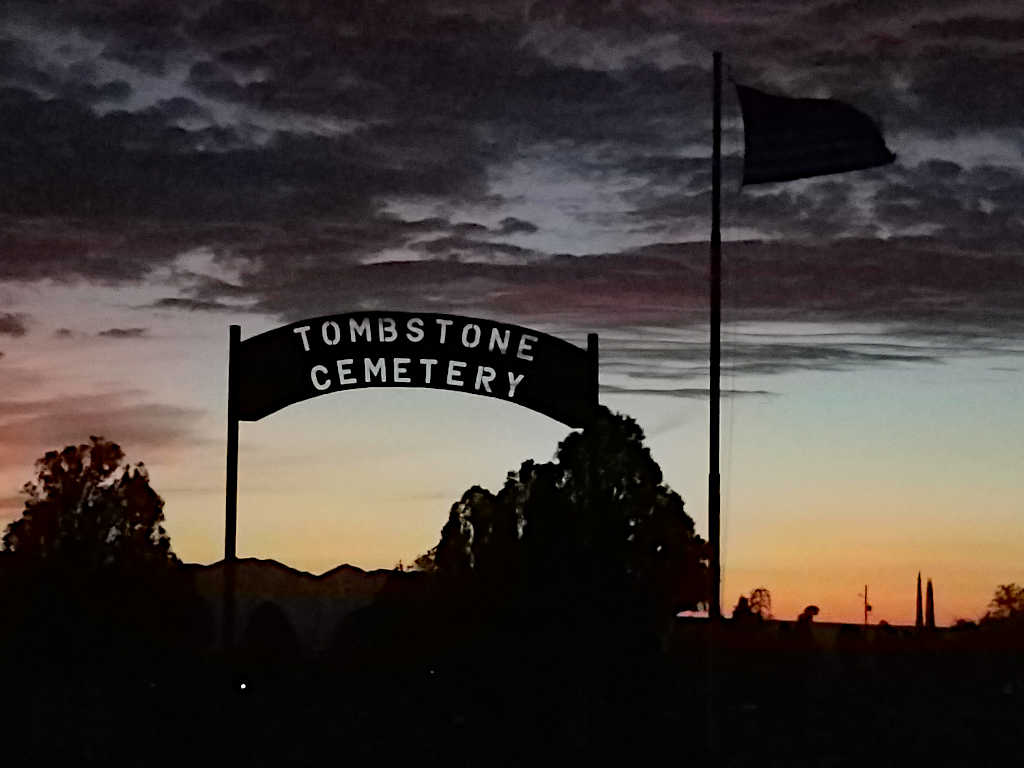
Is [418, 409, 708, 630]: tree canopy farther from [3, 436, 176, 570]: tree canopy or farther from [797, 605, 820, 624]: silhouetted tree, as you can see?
[797, 605, 820, 624]: silhouetted tree

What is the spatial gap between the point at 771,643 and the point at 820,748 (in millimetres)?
101381

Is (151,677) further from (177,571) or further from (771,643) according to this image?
(771,643)

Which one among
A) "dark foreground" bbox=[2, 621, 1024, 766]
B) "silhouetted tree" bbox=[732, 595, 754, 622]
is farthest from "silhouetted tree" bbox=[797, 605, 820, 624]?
"dark foreground" bbox=[2, 621, 1024, 766]

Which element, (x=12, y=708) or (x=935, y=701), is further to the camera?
A: (x=935, y=701)

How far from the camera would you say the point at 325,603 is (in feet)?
607

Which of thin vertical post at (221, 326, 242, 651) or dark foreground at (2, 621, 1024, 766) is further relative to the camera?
thin vertical post at (221, 326, 242, 651)

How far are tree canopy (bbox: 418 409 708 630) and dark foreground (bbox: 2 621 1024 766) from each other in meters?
0.82

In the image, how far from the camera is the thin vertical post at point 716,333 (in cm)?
2752

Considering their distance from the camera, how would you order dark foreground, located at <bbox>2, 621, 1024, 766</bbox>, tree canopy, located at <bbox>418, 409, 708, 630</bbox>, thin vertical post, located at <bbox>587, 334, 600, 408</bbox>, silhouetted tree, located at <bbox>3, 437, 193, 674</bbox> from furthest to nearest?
silhouetted tree, located at <bbox>3, 437, 193, 674</bbox> < thin vertical post, located at <bbox>587, 334, 600, 408</bbox> < tree canopy, located at <bbox>418, 409, 708, 630</bbox> < dark foreground, located at <bbox>2, 621, 1024, 766</bbox>

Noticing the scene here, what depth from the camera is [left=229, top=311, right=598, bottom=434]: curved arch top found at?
1406 inches

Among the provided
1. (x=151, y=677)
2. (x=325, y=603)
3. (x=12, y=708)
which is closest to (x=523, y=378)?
(x=12, y=708)

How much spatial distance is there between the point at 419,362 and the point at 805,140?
1087cm

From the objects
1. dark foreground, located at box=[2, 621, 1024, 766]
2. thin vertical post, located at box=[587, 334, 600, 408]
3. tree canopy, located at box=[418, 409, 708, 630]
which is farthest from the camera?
thin vertical post, located at box=[587, 334, 600, 408]

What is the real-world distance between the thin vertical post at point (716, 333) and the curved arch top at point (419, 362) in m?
7.37
